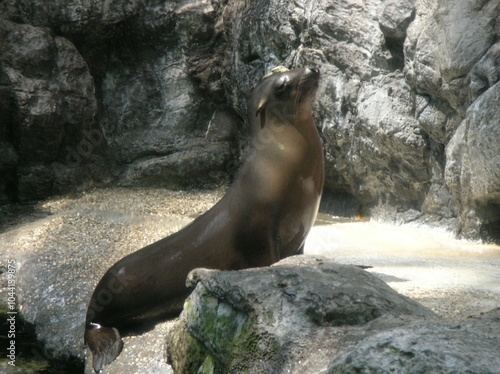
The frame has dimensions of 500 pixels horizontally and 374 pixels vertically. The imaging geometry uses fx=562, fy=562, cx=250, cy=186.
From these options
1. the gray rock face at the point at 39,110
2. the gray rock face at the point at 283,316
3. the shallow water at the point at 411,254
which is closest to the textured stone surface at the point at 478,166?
the shallow water at the point at 411,254

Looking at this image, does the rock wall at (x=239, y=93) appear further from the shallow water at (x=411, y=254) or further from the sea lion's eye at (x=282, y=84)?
the sea lion's eye at (x=282, y=84)

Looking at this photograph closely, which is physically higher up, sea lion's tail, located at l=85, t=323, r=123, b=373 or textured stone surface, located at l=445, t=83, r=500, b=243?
textured stone surface, located at l=445, t=83, r=500, b=243

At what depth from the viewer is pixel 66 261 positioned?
4520 mm

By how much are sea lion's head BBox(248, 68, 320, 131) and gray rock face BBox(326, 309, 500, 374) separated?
2.42 metres

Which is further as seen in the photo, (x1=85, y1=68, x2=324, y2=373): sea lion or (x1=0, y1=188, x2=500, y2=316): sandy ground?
(x1=85, y1=68, x2=324, y2=373): sea lion

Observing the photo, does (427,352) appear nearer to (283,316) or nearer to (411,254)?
(283,316)

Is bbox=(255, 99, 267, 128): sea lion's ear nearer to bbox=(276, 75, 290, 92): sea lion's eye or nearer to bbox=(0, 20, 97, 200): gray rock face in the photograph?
bbox=(276, 75, 290, 92): sea lion's eye

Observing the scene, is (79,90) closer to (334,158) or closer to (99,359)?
(334,158)

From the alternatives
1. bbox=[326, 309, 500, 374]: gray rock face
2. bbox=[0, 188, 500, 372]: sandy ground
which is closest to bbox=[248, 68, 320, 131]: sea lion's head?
bbox=[0, 188, 500, 372]: sandy ground

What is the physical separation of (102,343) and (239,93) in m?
5.27

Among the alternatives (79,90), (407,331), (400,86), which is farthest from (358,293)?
(79,90)

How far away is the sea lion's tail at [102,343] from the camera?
3.18 metres

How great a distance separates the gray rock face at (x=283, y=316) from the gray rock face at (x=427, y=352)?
30cm

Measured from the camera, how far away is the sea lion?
353cm
